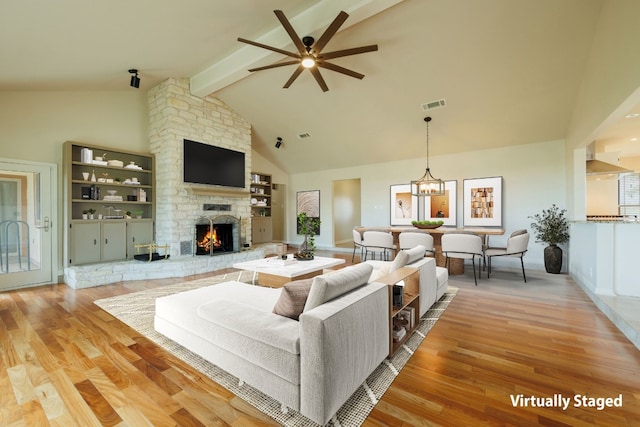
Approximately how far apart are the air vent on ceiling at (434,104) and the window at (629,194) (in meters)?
5.23

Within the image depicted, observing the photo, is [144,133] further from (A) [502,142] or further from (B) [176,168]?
(A) [502,142]

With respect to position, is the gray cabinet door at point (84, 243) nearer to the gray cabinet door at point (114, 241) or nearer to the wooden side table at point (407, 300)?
the gray cabinet door at point (114, 241)

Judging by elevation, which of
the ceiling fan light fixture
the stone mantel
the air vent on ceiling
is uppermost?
the air vent on ceiling

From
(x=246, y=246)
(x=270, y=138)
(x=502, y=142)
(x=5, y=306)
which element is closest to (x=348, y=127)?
(x=270, y=138)

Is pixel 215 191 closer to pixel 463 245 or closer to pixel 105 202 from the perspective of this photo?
pixel 105 202

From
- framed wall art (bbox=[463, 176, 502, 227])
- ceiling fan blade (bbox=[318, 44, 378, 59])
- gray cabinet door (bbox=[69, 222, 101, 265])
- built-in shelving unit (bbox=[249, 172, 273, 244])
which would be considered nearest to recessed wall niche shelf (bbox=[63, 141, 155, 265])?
gray cabinet door (bbox=[69, 222, 101, 265])

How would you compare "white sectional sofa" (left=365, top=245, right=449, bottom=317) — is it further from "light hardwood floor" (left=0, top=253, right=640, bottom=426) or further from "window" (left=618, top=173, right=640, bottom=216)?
"window" (left=618, top=173, right=640, bottom=216)

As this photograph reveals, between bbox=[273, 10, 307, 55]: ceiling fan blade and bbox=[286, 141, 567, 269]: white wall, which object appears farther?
bbox=[286, 141, 567, 269]: white wall

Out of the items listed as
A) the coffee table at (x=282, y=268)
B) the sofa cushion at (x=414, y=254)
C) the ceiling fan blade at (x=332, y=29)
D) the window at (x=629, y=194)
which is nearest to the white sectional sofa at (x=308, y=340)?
the sofa cushion at (x=414, y=254)

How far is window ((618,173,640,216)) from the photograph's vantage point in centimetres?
686

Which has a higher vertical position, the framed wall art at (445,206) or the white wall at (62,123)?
the white wall at (62,123)

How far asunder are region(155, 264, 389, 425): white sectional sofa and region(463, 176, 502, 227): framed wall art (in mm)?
5329

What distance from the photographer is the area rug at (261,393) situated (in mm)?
1664

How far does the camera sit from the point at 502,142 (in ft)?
20.2
